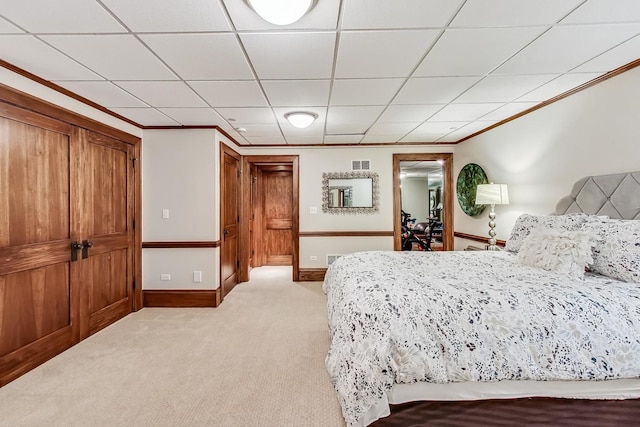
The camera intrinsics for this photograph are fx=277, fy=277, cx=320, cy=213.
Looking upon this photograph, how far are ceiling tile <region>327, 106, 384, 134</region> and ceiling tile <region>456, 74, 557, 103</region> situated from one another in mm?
930

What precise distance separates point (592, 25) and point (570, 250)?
1483 mm

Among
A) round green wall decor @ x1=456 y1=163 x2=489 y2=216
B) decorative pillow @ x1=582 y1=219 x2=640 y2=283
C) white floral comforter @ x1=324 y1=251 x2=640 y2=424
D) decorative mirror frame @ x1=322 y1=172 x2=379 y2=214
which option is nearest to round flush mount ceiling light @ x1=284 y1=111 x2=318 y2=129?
decorative mirror frame @ x1=322 y1=172 x2=379 y2=214

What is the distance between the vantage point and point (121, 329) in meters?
3.07

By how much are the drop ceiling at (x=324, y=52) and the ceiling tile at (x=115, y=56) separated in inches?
0.5

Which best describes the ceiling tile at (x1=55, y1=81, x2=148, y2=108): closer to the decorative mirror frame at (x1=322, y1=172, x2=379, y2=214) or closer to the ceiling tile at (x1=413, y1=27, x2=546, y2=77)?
the ceiling tile at (x1=413, y1=27, x2=546, y2=77)

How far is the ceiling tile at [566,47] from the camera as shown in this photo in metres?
1.79

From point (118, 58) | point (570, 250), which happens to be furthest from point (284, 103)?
point (570, 250)

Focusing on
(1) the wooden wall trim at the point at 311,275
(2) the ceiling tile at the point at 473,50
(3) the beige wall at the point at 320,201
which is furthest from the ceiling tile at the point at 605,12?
(1) the wooden wall trim at the point at 311,275

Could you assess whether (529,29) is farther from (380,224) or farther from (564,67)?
(380,224)

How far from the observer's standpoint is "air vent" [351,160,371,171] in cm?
→ 498

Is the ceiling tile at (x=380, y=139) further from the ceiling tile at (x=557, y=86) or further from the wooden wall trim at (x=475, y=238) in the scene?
the wooden wall trim at (x=475, y=238)

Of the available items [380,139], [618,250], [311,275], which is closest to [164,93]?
[380,139]

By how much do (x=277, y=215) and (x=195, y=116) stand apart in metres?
3.34

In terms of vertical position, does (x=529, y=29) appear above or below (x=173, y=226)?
above
